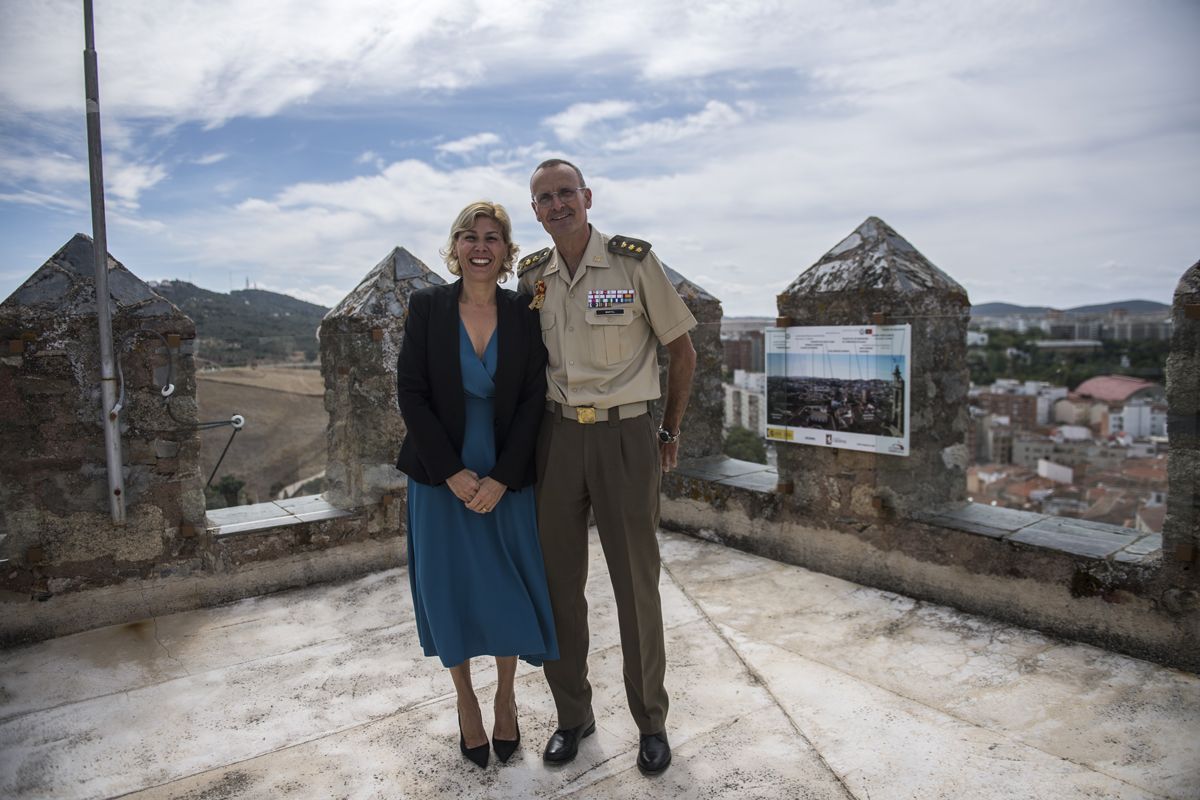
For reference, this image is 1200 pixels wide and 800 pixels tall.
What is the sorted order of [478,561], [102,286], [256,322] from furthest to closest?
[256,322] → [102,286] → [478,561]

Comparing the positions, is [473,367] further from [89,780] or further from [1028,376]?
[1028,376]

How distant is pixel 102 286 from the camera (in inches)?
151

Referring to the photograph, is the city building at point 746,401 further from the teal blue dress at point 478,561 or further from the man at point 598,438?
the teal blue dress at point 478,561

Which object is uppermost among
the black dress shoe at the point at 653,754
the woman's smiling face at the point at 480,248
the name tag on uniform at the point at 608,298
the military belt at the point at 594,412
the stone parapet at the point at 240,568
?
the woman's smiling face at the point at 480,248

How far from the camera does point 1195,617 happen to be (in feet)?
10.8

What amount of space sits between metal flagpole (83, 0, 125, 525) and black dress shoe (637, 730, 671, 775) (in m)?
3.15

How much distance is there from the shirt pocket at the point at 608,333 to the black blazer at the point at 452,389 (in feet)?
0.74

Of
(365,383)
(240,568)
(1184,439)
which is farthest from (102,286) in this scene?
(1184,439)

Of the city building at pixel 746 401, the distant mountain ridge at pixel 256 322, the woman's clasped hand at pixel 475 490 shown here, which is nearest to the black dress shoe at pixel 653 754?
the woman's clasped hand at pixel 475 490

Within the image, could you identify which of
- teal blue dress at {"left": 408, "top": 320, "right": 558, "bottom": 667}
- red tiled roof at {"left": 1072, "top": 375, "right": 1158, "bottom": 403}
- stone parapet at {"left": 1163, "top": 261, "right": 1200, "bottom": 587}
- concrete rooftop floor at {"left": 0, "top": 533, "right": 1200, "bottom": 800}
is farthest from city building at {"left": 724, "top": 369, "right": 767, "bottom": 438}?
red tiled roof at {"left": 1072, "top": 375, "right": 1158, "bottom": 403}

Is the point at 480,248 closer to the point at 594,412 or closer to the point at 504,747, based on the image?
the point at 594,412

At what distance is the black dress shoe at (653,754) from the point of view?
262 centimetres

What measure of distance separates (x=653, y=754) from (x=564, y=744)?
34cm

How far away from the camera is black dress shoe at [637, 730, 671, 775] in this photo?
2619mm
